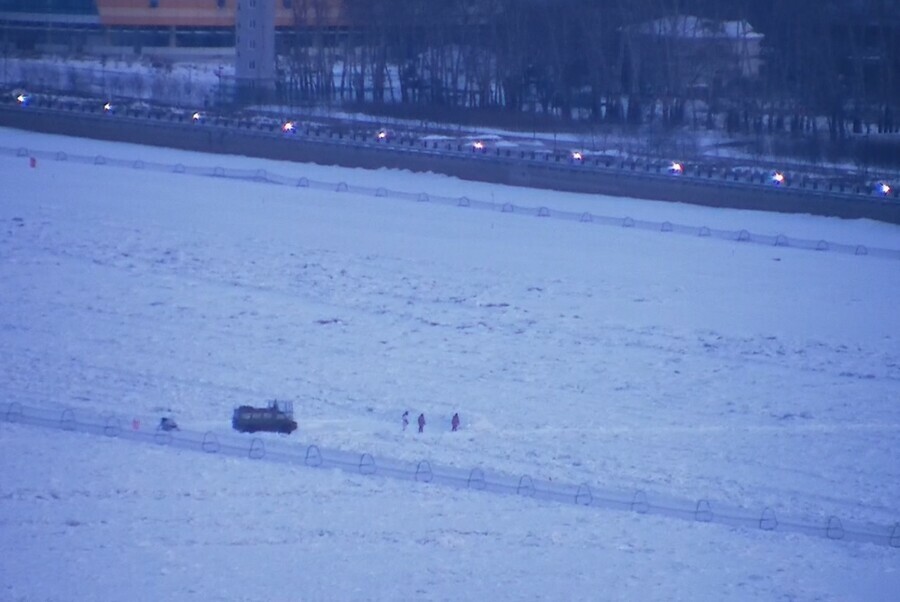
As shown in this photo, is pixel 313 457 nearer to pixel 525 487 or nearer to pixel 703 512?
pixel 525 487

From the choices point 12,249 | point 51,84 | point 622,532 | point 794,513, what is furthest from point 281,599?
point 51,84

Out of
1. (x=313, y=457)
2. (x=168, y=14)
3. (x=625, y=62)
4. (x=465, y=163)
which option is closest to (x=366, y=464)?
(x=313, y=457)

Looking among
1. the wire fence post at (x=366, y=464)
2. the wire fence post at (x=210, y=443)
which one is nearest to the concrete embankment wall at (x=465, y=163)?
the wire fence post at (x=366, y=464)

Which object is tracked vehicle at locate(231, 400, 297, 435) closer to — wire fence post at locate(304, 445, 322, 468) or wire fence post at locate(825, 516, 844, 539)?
wire fence post at locate(304, 445, 322, 468)

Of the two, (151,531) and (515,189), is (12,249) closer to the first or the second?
(151,531)

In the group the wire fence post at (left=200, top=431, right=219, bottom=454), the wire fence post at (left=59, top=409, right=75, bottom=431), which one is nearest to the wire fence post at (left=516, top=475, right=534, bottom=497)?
the wire fence post at (left=200, top=431, right=219, bottom=454)

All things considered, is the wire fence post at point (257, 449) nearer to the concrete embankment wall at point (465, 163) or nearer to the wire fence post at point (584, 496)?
the wire fence post at point (584, 496)
